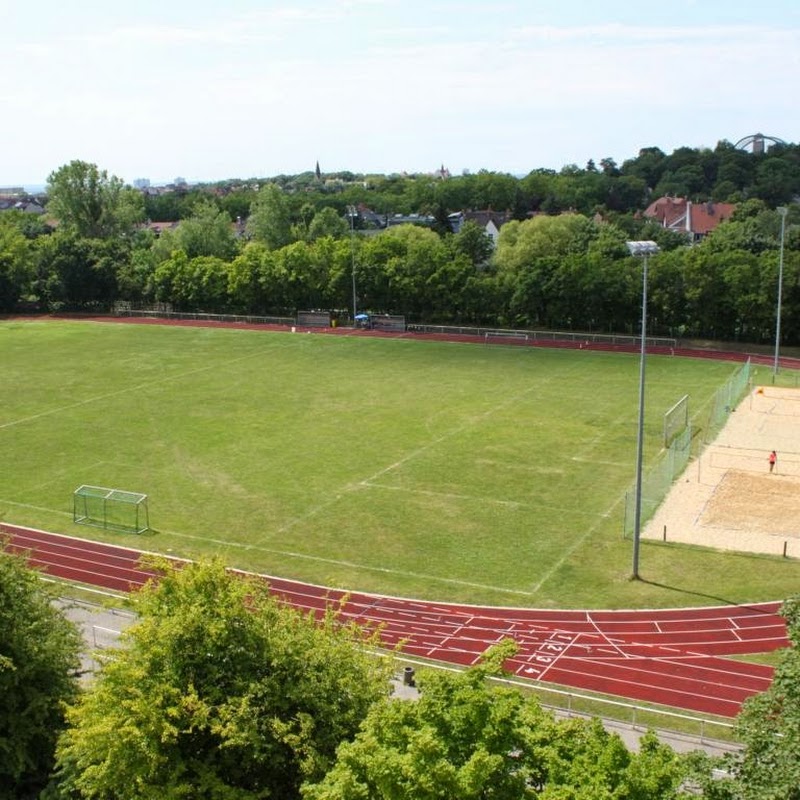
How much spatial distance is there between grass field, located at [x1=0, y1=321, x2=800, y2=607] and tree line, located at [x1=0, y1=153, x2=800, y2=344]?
7423mm

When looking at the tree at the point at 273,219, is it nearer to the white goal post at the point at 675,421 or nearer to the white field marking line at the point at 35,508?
the white goal post at the point at 675,421

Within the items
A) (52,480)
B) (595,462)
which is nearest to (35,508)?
(52,480)

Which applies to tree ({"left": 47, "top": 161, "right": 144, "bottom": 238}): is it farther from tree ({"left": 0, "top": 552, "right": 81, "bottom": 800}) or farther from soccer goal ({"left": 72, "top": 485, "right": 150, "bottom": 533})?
tree ({"left": 0, "top": 552, "right": 81, "bottom": 800})

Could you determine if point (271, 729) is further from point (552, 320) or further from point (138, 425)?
point (552, 320)

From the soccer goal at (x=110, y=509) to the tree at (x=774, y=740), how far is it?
25.3 metres

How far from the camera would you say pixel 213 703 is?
16.1 meters

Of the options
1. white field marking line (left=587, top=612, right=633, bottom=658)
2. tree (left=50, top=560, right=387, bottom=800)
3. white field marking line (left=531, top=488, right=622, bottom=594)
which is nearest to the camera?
tree (left=50, top=560, right=387, bottom=800)

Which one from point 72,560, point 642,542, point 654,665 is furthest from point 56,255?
point 654,665

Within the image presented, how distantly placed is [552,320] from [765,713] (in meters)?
63.6

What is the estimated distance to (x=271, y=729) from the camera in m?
15.8

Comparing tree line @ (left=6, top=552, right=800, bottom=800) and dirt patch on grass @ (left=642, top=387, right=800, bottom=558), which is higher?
tree line @ (left=6, top=552, right=800, bottom=800)

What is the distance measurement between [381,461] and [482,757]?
29.1 metres

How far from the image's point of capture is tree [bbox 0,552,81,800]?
1789 cm

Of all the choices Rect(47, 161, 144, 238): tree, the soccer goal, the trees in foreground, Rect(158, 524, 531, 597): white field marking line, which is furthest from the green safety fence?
Rect(47, 161, 144, 238): tree
